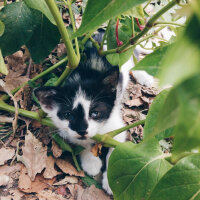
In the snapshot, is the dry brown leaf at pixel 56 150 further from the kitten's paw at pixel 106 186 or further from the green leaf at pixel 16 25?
the green leaf at pixel 16 25

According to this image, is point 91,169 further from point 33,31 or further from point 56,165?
point 33,31

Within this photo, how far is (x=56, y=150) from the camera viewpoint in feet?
5.47

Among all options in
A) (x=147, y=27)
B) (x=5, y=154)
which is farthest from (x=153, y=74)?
(x=5, y=154)

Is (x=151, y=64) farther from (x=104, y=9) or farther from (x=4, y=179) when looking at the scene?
(x=4, y=179)

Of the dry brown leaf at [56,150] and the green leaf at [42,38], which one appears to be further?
the dry brown leaf at [56,150]

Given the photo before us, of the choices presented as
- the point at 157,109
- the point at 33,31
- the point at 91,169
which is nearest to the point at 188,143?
the point at 157,109

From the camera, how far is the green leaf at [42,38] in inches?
52.8

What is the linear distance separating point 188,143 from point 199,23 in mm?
131

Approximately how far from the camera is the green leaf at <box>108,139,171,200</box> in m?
0.95

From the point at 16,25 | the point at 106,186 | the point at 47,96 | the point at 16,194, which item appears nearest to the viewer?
the point at 16,25

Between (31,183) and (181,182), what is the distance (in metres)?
1.04

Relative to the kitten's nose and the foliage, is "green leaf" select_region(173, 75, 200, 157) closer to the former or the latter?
the foliage

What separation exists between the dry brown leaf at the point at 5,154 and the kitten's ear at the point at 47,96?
37 centimetres

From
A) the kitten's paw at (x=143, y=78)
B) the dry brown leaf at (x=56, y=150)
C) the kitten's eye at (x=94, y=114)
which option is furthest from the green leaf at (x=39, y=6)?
the kitten's paw at (x=143, y=78)
